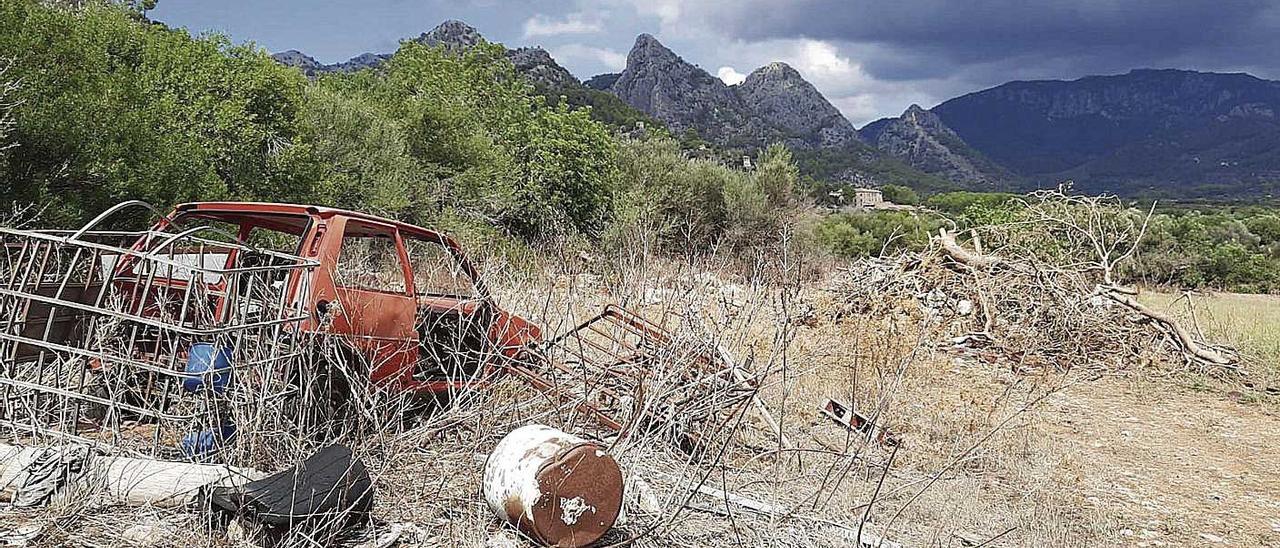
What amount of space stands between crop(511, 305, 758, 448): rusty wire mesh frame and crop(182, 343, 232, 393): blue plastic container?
171 cm

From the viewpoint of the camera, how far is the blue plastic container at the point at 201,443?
169 inches

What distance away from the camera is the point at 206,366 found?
14.2ft

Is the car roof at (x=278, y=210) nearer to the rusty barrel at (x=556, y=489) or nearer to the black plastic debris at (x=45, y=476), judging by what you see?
the black plastic debris at (x=45, y=476)

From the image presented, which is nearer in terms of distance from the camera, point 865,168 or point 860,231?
point 860,231

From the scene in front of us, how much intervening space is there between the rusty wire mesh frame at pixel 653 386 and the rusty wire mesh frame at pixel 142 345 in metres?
1.56

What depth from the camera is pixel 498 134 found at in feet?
90.7

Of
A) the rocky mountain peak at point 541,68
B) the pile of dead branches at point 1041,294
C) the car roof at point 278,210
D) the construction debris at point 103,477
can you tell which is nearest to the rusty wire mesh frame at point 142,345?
the construction debris at point 103,477

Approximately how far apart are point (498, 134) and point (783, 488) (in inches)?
921

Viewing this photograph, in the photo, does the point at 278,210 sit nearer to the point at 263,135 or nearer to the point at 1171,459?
the point at 1171,459

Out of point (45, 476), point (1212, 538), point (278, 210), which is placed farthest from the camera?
point (1212, 538)

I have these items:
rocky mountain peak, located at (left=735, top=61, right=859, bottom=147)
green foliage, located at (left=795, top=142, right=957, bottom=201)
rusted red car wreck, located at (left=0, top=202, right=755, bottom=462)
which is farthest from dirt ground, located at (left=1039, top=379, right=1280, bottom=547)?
rocky mountain peak, located at (left=735, top=61, right=859, bottom=147)

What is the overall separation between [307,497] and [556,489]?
1.09m

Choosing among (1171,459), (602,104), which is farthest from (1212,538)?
(602,104)

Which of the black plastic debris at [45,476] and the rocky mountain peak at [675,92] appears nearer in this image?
the black plastic debris at [45,476]
